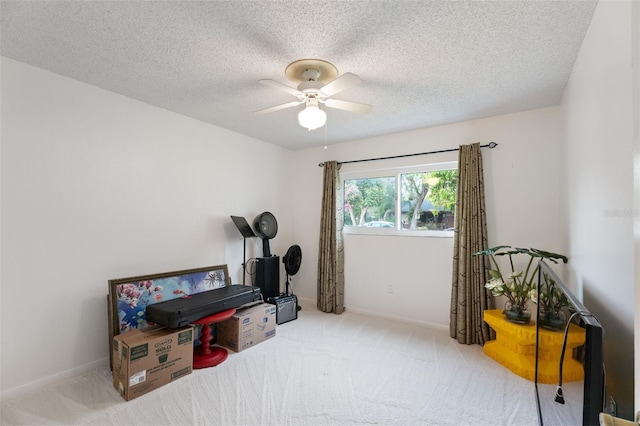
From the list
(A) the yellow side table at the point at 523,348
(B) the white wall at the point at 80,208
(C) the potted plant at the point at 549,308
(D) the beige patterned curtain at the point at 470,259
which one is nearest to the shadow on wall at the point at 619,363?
(A) the yellow side table at the point at 523,348

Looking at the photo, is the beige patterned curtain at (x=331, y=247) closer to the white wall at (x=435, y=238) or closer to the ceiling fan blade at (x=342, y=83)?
the white wall at (x=435, y=238)

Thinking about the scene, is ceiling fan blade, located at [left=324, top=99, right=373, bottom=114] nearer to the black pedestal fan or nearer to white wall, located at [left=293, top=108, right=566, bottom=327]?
white wall, located at [left=293, top=108, right=566, bottom=327]

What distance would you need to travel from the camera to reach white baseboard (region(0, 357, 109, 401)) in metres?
2.03

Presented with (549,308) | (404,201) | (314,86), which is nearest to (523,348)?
(549,308)

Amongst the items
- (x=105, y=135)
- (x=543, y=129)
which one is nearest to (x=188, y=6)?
(x=105, y=135)

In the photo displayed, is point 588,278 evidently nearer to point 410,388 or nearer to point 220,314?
point 410,388

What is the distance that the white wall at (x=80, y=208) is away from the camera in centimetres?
208

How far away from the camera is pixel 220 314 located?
8.70 ft

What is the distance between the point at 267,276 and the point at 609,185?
323 centimetres

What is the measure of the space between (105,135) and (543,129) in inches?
159

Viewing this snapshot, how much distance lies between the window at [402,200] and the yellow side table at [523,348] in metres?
1.13

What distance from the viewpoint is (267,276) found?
3.71m

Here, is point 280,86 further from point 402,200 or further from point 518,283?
point 518,283

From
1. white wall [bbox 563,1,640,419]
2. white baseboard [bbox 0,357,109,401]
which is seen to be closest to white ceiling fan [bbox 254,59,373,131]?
white wall [bbox 563,1,640,419]
